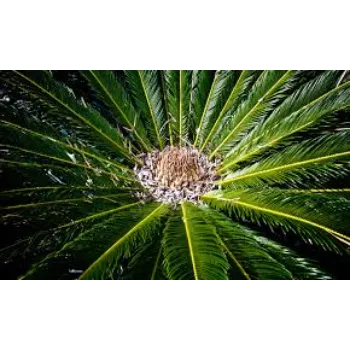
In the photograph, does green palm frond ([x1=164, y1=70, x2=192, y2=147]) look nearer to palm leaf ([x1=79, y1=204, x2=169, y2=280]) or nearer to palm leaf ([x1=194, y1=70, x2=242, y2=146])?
palm leaf ([x1=194, y1=70, x2=242, y2=146])

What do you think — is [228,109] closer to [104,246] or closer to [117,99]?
[117,99]

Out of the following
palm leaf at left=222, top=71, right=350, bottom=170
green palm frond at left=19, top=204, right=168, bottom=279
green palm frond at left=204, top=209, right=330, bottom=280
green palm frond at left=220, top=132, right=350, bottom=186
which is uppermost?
palm leaf at left=222, top=71, right=350, bottom=170

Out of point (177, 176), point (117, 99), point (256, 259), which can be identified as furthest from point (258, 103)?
point (256, 259)

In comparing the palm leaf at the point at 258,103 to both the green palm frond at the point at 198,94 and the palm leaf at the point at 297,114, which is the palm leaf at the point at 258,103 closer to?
the palm leaf at the point at 297,114

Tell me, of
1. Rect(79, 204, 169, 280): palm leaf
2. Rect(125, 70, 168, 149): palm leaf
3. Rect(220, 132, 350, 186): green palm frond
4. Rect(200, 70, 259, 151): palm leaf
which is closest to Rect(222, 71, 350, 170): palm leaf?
Rect(220, 132, 350, 186): green palm frond

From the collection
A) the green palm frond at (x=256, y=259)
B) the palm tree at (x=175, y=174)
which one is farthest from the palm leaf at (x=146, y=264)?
the green palm frond at (x=256, y=259)
